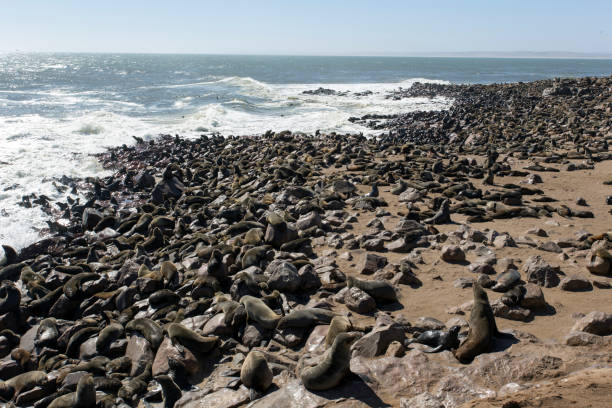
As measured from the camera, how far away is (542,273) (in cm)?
607

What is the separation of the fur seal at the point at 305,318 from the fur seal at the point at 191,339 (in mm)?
875

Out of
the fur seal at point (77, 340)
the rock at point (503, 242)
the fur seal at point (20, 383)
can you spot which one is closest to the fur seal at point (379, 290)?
the rock at point (503, 242)

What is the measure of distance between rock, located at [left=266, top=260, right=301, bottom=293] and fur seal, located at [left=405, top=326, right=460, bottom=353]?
2.10 meters

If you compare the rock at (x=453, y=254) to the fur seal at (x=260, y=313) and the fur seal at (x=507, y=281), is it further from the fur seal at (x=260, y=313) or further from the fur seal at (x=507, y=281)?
the fur seal at (x=260, y=313)

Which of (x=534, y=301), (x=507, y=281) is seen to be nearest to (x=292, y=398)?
(x=534, y=301)

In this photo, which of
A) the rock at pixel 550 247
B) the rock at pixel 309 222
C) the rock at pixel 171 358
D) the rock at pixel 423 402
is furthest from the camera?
the rock at pixel 309 222

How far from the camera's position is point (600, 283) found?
5867mm

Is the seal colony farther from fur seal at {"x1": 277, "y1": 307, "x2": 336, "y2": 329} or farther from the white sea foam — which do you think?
the white sea foam

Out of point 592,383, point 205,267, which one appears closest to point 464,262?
point 592,383

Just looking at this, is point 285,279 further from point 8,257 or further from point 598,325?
point 8,257

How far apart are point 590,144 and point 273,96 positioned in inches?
1314

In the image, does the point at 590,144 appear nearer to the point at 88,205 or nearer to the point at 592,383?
the point at 592,383

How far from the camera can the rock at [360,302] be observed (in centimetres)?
583

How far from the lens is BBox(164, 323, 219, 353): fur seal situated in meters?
5.29
